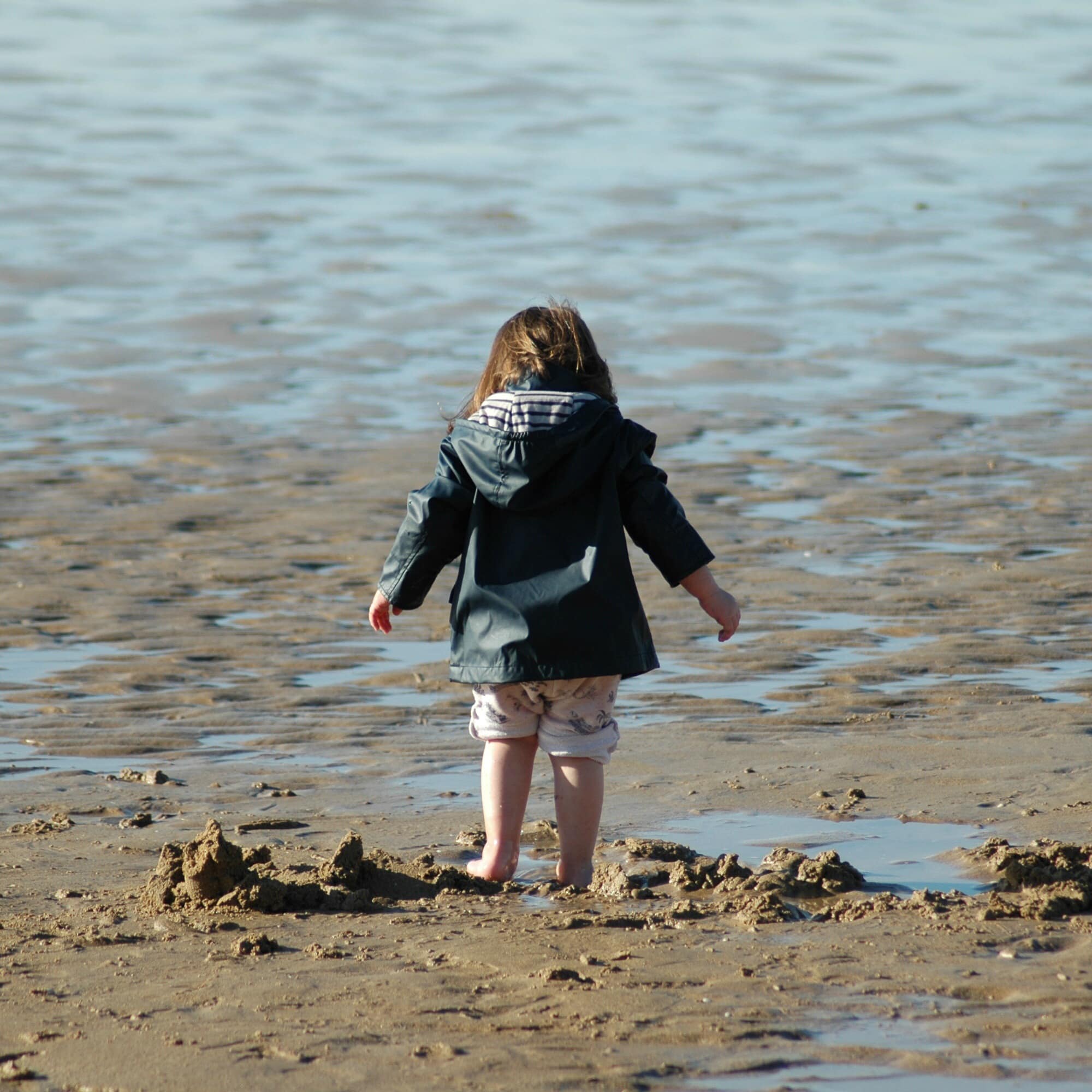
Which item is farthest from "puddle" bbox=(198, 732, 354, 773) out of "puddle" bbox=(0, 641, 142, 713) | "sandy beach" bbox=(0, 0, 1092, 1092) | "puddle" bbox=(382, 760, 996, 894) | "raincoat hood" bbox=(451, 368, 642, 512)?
"raincoat hood" bbox=(451, 368, 642, 512)

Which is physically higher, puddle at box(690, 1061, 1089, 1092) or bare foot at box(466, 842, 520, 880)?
puddle at box(690, 1061, 1089, 1092)

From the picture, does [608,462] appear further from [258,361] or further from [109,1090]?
[258,361]

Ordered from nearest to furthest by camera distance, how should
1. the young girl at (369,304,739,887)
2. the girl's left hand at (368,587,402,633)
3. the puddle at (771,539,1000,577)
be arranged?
the young girl at (369,304,739,887), the girl's left hand at (368,587,402,633), the puddle at (771,539,1000,577)

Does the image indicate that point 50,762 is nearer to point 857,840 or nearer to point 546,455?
point 546,455

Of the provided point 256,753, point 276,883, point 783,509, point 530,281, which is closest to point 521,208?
point 530,281

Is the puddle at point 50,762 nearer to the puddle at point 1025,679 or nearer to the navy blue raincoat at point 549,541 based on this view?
the navy blue raincoat at point 549,541

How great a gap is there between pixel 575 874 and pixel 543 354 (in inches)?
47.7

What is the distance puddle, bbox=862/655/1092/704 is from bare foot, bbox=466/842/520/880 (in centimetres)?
208

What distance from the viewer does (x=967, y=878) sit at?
4133 mm

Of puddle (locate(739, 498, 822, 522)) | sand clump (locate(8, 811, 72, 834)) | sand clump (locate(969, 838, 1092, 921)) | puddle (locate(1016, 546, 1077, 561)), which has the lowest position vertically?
sand clump (locate(8, 811, 72, 834))

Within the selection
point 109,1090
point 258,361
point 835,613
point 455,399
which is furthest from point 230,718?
point 258,361

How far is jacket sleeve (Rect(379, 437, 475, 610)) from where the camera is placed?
4188mm

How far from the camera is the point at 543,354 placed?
4.23 meters

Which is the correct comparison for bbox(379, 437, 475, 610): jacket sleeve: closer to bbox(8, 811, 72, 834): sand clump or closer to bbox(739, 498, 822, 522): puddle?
bbox(8, 811, 72, 834): sand clump
